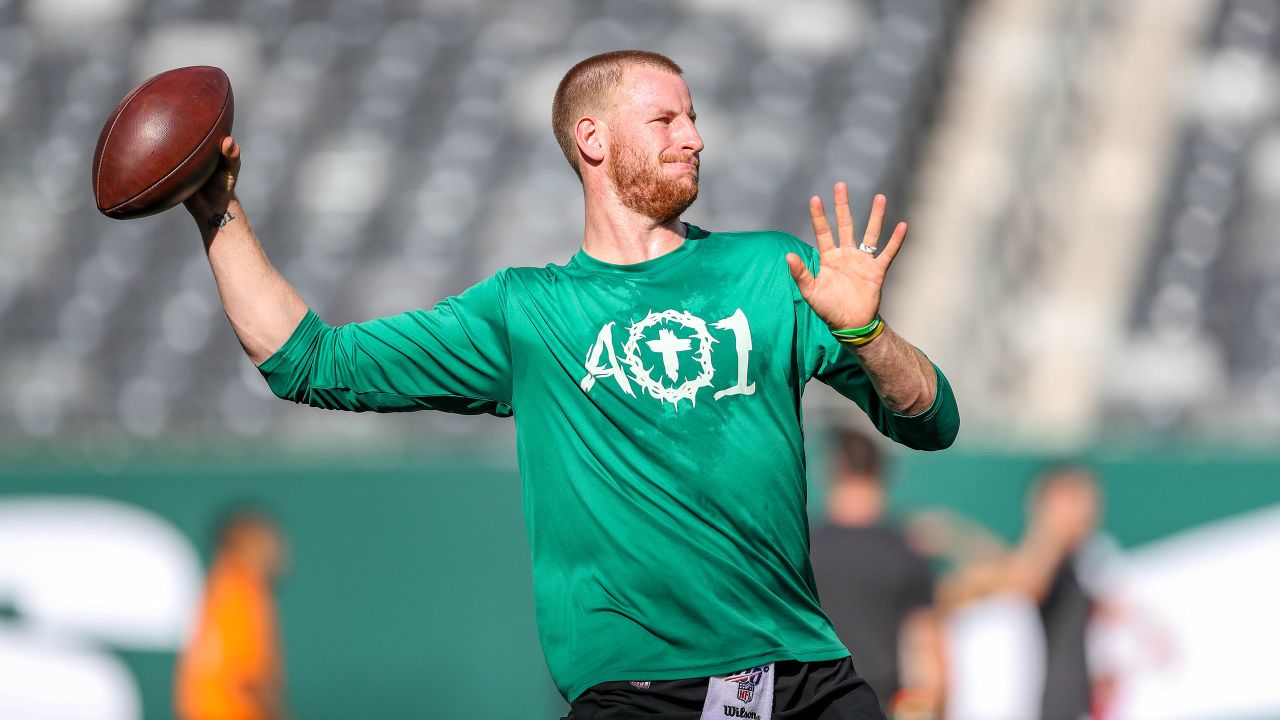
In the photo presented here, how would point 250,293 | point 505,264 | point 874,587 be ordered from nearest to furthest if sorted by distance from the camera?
1. point 250,293
2. point 874,587
3. point 505,264

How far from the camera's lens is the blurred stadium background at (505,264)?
725 centimetres

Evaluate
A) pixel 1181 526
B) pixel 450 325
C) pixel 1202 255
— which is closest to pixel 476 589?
pixel 1181 526

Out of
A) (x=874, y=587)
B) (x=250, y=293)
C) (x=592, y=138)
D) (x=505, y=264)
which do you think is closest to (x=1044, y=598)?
(x=874, y=587)

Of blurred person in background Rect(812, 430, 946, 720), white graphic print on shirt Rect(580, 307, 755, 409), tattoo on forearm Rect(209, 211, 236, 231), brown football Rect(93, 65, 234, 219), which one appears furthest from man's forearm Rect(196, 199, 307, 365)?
blurred person in background Rect(812, 430, 946, 720)

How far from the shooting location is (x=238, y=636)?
23.9ft

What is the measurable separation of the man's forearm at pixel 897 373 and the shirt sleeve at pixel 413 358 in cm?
79

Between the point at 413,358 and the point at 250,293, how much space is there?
1.22 ft

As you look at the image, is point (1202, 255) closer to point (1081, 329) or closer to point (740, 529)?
point (1081, 329)

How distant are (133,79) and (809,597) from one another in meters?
11.1

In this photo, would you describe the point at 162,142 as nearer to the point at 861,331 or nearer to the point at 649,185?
the point at 649,185

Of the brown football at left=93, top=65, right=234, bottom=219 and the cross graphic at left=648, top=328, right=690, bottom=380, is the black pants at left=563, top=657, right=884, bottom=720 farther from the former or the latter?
the brown football at left=93, top=65, right=234, bottom=219

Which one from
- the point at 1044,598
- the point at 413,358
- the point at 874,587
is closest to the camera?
the point at 413,358

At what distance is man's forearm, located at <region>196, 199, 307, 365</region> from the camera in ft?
9.84

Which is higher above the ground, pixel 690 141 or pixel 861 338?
pixel 690 141
